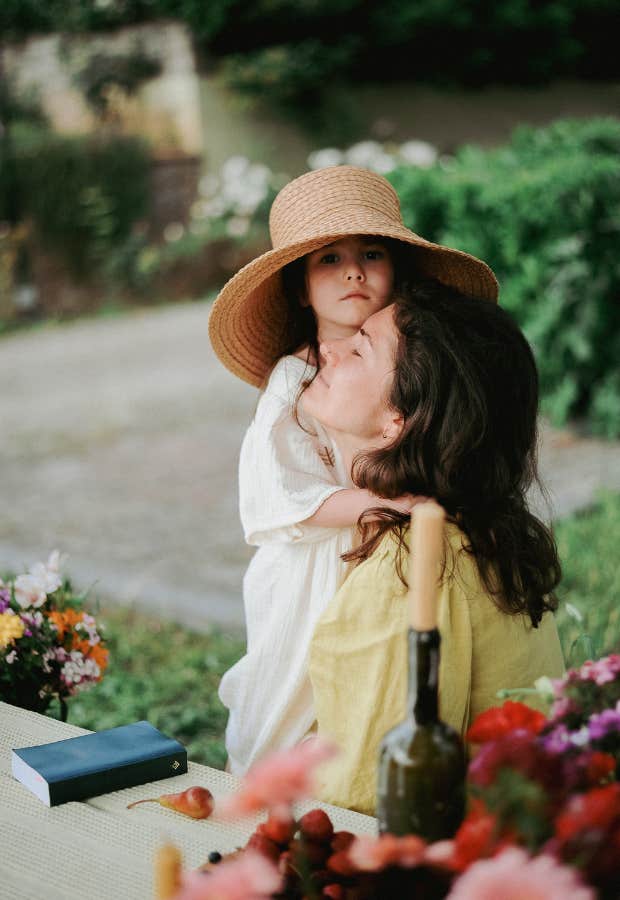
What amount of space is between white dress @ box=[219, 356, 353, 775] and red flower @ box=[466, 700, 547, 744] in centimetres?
97

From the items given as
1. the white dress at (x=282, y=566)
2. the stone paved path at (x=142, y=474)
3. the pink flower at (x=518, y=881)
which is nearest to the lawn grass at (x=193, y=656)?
the stone paved path at (x=142, y=474)

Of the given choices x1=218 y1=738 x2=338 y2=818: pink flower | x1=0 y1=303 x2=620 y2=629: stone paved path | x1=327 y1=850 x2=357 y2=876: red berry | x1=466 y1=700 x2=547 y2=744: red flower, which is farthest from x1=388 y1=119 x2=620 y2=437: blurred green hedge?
x1=218 y1=738 x2=338 y2=818: pink flower

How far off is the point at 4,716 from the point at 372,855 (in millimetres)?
1108

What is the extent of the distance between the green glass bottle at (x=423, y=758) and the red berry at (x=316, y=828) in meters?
0.08

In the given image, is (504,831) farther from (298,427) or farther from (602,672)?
(298,427)

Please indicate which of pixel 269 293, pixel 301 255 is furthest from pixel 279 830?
pixel 269 293

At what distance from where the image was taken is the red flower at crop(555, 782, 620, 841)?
100 centimetres

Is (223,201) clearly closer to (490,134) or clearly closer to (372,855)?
(490,134)

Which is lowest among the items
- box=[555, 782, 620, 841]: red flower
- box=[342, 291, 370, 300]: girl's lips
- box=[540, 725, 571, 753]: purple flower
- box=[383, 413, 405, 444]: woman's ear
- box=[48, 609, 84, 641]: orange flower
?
box=[48, 609, 84, 641]: orange flower

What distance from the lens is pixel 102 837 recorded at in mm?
1545

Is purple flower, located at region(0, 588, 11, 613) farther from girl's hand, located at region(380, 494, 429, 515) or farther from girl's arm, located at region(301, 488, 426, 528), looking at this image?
girl's hand, located at region(380, 494, 429, 515)

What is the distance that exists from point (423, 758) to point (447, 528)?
2.71 ft

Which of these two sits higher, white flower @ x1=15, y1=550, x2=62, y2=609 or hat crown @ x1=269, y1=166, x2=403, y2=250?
hat crown @ x1=269, y1=166, x2=403, y2=250

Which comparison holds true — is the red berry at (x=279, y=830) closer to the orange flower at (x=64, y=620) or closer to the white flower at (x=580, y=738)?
the white flower at (x=580, y=738)
